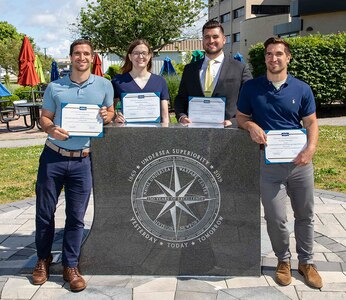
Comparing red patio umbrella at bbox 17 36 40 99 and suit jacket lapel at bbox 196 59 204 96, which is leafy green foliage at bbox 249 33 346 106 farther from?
suit jacket lapel at bbox 196 59 204 96

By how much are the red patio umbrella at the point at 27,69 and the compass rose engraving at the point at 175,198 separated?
1116 centimetres

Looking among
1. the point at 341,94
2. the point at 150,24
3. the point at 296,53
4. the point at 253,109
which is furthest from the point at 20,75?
the point at 150,24

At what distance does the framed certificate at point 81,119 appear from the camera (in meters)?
3.52

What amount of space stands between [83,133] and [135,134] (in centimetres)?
42

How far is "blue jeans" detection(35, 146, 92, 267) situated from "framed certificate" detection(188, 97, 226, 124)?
3.27ft

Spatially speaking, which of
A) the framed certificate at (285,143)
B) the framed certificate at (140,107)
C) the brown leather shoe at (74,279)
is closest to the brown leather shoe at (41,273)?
the brown leather shoe at (74,279)

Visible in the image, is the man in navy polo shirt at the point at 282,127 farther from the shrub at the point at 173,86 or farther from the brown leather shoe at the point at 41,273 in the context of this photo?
the shrub at the point at 173,86

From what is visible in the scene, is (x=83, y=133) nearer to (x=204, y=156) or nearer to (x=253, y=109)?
(x=204, y=156)

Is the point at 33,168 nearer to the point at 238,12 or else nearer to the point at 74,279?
the point at 74,279

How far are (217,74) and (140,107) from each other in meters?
0.77

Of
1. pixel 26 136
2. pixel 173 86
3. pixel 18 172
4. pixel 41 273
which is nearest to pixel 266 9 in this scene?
pixel 173 86

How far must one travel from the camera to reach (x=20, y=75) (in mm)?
14078

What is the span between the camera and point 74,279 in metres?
3.71

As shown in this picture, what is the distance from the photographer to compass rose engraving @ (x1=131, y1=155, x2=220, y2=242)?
146 inches
